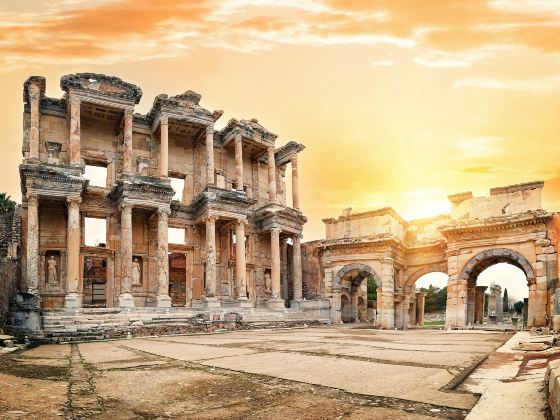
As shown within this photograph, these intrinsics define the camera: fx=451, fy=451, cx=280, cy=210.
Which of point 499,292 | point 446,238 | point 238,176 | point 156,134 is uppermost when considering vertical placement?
point 156,134

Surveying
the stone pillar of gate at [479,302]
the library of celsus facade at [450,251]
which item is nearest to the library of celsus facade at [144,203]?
the library of celsus facade at [450,251]

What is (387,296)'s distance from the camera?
81.5ft

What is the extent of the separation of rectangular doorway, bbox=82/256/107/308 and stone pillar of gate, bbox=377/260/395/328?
1829 cm

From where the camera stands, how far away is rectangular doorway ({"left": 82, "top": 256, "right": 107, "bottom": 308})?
30778mm

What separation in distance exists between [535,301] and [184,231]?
17805 millimetres

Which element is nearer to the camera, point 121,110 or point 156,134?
point 121,110

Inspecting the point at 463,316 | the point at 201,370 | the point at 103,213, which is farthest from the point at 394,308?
the point at 201,370

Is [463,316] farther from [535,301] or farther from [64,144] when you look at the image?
[64,144]

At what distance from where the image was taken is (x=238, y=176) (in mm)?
26281

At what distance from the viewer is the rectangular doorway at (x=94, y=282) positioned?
30.8 m

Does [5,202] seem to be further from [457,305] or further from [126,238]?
[457,305]

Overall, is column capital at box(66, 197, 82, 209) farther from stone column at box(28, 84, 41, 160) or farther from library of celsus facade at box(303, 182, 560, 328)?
library of celsus facade at box(303, 182, 560, 328)

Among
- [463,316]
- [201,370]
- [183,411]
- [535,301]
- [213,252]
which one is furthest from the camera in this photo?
[213,252]

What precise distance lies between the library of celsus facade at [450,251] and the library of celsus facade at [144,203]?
3.02 m
